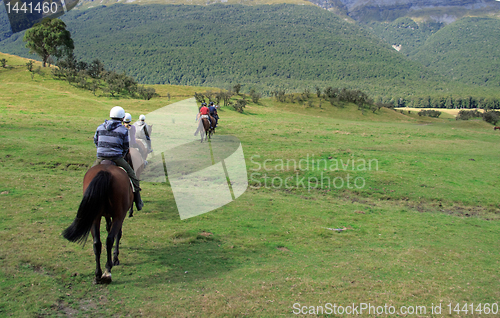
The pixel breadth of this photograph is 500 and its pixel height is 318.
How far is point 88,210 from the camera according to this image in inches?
271

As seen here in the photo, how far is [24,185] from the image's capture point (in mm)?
13273

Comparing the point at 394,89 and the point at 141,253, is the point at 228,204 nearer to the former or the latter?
the point at 141,253

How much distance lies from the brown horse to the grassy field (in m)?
0.63

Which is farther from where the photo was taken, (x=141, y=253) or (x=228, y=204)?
(x=228, y=204)

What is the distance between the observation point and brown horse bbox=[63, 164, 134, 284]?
22.5 feet

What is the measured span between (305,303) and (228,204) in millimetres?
7764

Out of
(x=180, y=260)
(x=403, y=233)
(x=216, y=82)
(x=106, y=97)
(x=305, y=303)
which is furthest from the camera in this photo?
(x=216, y=82)

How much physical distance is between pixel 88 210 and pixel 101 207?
248mm

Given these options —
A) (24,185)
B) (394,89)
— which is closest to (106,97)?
(24,185)

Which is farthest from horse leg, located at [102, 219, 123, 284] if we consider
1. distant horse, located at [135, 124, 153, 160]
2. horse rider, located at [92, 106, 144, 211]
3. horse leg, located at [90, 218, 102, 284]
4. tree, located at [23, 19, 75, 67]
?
tree, located at [23, 19, 75, 67]

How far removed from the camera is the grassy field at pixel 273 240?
6535mm

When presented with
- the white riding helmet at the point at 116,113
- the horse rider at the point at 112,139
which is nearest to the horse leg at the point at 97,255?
the horse rider at the point at 112,139

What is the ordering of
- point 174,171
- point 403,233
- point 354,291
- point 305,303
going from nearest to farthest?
1. point 305,303
2. point 354,291
3. point 403,233
4. point 174,171

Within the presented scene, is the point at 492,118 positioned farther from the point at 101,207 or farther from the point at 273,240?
the point at 101,207
